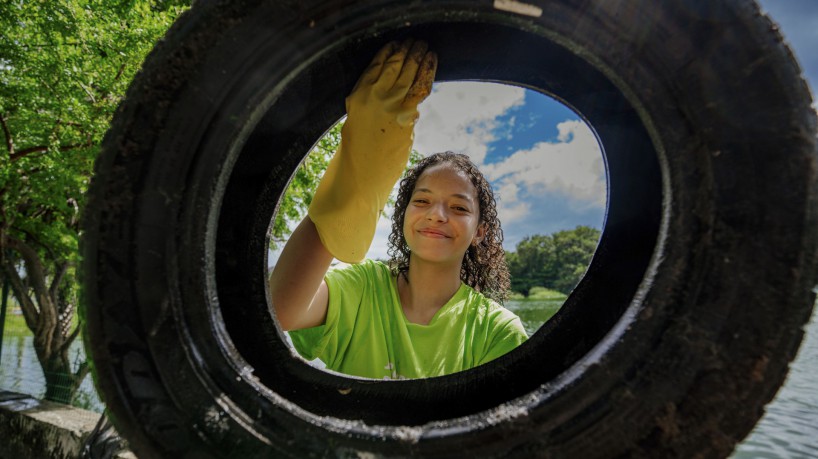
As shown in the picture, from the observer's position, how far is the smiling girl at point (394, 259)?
1319mm

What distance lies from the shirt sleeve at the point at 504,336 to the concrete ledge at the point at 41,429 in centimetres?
329

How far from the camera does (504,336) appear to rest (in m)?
1.99

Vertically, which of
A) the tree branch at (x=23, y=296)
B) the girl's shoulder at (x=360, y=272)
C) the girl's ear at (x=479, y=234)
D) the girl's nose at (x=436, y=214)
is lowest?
the girl's shoulder at (x=360, y=272)

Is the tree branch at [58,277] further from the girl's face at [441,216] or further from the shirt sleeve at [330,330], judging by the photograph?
the girl's face at [441,216]

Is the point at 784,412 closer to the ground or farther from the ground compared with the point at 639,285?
closer to the ground

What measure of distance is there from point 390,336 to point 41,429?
Result: 3.95 meters

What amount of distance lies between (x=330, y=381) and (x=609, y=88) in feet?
2.92

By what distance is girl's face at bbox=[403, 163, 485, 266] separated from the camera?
2.03 m

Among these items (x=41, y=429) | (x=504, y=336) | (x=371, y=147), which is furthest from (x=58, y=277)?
(x=371, y=147)

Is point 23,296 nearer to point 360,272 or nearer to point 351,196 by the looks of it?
point 360,272

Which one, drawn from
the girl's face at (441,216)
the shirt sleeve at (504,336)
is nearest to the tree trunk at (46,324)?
the girl's face at (441,216)

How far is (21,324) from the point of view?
35094 mm

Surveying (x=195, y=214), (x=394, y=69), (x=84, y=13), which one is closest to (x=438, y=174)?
(x=394, y=69)

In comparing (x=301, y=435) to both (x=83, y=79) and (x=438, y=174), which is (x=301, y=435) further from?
(x=83, y=79)
